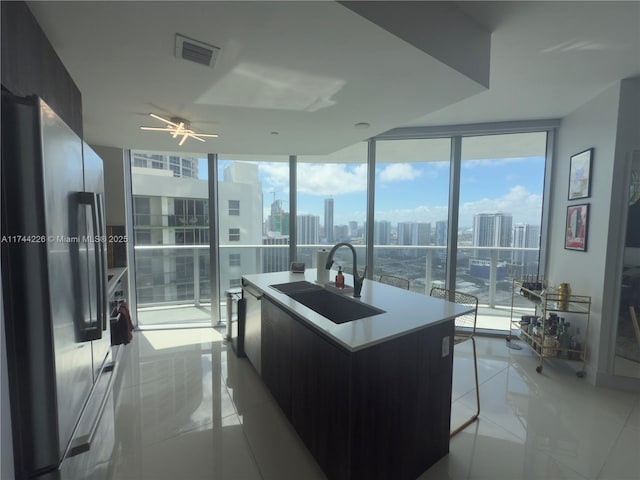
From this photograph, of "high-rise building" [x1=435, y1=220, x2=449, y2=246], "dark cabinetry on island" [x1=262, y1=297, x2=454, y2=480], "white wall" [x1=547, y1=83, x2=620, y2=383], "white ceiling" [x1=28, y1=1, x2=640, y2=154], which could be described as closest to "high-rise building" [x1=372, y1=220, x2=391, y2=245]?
"high-rise building" [x1=435, y1=220, x2=449, y2=246]

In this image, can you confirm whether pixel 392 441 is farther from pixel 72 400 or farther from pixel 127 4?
pixel 127 4

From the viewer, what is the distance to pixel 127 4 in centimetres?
123

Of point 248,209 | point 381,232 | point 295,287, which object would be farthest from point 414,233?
point 248,209

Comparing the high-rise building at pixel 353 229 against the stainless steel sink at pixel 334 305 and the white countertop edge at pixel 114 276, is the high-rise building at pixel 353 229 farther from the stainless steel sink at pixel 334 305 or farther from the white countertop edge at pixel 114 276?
the white countertop edge at pixel 114 276

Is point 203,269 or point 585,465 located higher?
point 203,269

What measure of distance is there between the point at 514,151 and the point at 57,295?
4796mm

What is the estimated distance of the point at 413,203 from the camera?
3.99 metres

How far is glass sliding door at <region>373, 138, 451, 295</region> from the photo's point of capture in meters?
3.89

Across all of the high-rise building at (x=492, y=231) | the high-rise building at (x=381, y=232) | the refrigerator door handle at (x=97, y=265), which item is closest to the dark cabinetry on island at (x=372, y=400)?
the refrigerator door handle at (x=97, y=265)

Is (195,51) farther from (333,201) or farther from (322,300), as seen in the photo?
(333,201)

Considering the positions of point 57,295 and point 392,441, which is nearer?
point 57,295

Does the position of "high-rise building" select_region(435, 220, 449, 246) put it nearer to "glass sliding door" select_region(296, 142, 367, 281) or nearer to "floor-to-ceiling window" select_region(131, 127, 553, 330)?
"floor-to-ceiling window" select_region(131, 127, 553, 330)

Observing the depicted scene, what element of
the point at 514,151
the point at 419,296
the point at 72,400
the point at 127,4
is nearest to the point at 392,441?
the point at 419,296

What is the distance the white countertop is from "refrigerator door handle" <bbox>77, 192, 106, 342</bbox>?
1.03 metres
